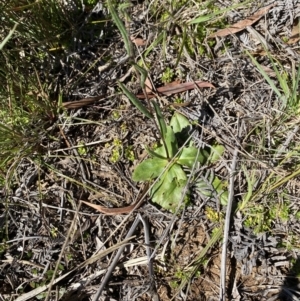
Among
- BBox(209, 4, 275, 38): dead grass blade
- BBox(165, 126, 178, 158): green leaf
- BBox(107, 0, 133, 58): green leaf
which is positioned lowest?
BBox(165, 126, 178, 158): green leaf

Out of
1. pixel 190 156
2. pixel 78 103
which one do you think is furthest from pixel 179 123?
pixel 78 103

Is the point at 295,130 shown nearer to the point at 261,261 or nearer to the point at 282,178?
the point at 282,178

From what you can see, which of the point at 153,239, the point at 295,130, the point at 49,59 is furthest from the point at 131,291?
the point at 49,59

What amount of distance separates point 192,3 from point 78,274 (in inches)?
46.9

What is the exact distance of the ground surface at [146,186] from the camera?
1675 millimetres

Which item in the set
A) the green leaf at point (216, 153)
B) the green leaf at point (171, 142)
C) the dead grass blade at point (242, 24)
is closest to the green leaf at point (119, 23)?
the green leaf at point (171, 142)

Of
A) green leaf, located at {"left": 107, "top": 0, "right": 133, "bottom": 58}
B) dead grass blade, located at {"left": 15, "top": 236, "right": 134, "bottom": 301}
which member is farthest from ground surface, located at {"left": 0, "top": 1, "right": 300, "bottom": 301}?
green leaf, located at {"left": 107, "top": 0, "right": 133, "bottom": 58}

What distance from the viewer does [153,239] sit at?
5.70 ft

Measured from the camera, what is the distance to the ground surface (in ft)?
5.49

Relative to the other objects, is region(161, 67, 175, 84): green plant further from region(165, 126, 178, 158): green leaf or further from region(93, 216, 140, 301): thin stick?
region(93, 216, 140, 301): thin stick

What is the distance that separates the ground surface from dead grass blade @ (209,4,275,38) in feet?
0.07

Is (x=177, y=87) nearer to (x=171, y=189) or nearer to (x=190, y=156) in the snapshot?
(x=190, y=156)

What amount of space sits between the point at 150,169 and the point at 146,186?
0.07 metres

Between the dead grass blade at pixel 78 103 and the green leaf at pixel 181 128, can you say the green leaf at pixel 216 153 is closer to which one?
the green leaf at pixel 181 128
